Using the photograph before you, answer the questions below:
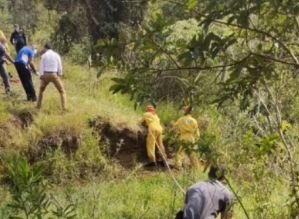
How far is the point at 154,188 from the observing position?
31.7ft

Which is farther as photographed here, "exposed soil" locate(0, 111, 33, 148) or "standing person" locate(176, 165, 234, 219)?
"exposed soil" locate(0, 111, 33, 148)

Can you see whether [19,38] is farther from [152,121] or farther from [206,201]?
[206,201]

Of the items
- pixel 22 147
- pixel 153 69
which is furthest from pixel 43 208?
pixel 22 147

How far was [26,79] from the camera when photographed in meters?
11.5

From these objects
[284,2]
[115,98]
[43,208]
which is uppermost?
[284,2]

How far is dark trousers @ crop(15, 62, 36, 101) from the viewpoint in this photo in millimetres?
11328

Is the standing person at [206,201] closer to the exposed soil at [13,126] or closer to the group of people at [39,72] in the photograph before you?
the group of people at [39,72]

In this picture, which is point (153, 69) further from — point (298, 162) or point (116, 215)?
point (116, 215)

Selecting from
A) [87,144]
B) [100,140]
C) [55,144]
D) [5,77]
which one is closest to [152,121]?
[100,140]

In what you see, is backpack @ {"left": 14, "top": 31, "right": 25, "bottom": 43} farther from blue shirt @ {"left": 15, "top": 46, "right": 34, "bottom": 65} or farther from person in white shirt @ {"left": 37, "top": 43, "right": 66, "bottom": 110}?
person in white shirt @ {"left": 37, "top": 43, "right": 66, "bottom": 110}

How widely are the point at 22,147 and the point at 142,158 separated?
255 cm

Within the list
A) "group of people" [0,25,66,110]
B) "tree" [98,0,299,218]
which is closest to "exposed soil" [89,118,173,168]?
"group of people" [0,25,66,110]

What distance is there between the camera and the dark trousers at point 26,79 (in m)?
11.3

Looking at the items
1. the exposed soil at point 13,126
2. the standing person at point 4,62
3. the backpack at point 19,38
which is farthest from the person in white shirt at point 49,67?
the backpack at point 19,38
